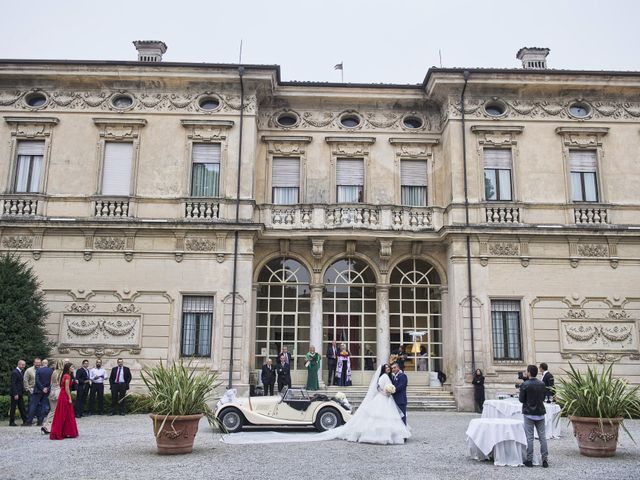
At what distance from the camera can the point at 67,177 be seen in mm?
20688

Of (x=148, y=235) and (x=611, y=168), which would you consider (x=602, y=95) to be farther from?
(x=148, y=235)

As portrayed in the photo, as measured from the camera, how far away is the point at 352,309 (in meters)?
21.7

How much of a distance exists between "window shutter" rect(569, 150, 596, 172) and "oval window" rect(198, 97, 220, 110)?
12.7 m

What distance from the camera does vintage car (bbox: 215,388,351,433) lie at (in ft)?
44.9

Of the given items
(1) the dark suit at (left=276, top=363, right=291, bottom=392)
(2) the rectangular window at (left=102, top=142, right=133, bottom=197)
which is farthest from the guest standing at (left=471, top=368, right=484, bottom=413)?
(2) the rectangular window at (left=102, top=142, right=133, bottom=197)

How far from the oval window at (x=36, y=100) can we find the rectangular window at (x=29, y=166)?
55.9 inches

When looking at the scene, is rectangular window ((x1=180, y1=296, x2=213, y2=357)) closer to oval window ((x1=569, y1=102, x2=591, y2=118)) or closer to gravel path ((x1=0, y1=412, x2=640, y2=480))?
gravel path ((x1=0, y1=412, x2=640, y2=480))

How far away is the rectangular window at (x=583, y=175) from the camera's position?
831 inches

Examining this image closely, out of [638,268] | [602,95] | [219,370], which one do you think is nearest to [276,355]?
[219,370]

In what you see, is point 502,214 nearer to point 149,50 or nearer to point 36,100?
point 149,50

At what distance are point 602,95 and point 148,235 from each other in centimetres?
1675

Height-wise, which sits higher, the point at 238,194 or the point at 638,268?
the point at 238,194

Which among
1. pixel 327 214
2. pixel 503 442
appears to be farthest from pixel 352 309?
pixel 503 442

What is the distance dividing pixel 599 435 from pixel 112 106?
18.2m
